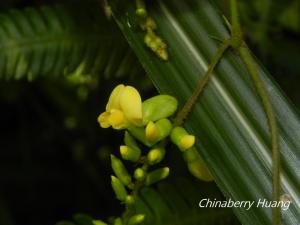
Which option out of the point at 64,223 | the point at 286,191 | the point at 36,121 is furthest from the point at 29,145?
the point at 286,191

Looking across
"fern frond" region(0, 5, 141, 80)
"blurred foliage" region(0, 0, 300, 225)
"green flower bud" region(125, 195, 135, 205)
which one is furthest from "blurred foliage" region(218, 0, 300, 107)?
"green flower bud" region(125, 195, 135, 205)

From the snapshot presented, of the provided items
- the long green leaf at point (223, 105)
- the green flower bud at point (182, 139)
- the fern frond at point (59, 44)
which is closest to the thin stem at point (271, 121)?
the long green leaf at point (223, 105)

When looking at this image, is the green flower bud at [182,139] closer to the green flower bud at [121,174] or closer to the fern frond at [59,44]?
the green flower bud at [121,174]

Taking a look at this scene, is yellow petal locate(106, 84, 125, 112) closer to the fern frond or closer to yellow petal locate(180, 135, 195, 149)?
yellow petal locate(180, 135, 195, 149)

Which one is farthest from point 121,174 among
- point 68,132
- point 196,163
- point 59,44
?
point 68,132

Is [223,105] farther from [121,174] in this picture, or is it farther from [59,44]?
[59,44]

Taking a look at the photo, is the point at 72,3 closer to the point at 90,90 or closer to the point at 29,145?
the point at 90,90
